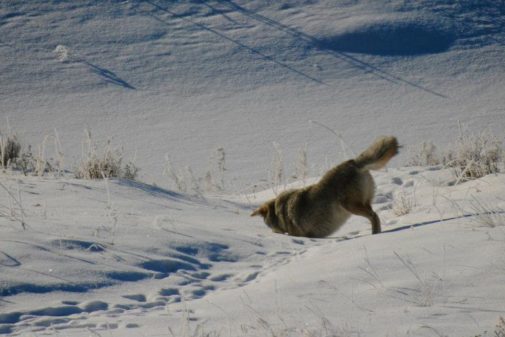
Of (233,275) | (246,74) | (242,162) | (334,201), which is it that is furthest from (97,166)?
(246,74)

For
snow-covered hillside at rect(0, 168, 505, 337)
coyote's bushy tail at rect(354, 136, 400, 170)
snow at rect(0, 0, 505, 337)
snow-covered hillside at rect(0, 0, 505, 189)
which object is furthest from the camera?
snow-covered hillside at rect(0, 0, 505, 189)

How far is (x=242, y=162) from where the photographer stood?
1266 cm

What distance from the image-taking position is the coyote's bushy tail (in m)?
5.94

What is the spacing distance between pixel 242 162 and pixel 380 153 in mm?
6793

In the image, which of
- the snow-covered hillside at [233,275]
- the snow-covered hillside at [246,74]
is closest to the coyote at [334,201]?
the snow-covered hillside at [233,275]

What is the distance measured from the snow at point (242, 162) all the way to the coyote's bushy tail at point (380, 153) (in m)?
0.54

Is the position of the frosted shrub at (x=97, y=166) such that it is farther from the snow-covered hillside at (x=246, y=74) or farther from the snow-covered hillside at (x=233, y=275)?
the snow-covered hillside at (x=246, y=74)

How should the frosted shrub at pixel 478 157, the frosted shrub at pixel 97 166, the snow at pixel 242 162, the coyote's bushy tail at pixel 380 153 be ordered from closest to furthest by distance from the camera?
1. the snow at pixel 242 162
2. the coyote's bushy tail at pixel 380 153
3. the frosted shrub at pixel 97 166
4. the frosted shrub at pixel 478 157

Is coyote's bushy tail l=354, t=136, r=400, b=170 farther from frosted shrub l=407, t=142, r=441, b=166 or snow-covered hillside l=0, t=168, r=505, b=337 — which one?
frosted shrub l=407, t=142, r=441, b=166

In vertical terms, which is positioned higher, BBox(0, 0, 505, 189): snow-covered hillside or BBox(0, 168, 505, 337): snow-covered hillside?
BBox(0, 168, 505, 337): snow-covered hillside

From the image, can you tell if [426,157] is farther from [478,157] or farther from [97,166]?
[97,166]

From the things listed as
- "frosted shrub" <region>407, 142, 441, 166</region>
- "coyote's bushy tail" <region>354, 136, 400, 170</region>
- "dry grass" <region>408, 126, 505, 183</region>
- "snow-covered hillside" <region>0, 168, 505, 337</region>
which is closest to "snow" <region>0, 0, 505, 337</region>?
"snow-covered hillside" <region>0, 168, 505, 337</region>

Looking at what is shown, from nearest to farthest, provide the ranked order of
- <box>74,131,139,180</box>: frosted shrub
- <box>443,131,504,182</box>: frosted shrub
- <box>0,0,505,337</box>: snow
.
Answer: <box>0,0,505,337</box>: snow < <box>74,131,139,180</box>: frosted shrub < <box>443,131,504,182</box>: frosted shrub

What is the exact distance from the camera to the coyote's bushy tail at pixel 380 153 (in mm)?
5941
